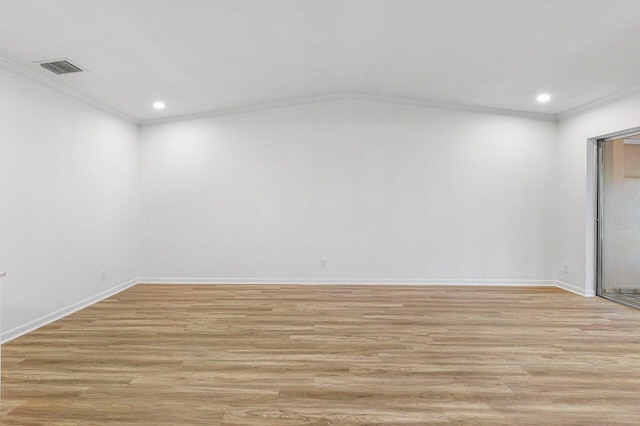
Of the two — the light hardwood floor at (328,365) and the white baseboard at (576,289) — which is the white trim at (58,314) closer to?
the light hardwood floor at (328,365)

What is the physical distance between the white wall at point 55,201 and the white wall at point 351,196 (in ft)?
2.81

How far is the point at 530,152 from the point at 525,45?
103 inches

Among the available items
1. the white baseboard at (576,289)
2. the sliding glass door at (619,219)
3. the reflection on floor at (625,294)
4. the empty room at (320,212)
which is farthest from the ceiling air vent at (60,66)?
the reflection on floor at (625,294)

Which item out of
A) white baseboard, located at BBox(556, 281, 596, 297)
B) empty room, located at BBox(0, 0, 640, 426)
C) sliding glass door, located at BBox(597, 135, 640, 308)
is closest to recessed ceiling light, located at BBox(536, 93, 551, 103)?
empty room, located at BBox(0, 0, 640, 426)

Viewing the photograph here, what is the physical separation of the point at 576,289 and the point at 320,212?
12.1 ft

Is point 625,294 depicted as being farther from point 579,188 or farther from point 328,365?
point 328,365

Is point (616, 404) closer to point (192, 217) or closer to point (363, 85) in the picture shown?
point (363, 85)

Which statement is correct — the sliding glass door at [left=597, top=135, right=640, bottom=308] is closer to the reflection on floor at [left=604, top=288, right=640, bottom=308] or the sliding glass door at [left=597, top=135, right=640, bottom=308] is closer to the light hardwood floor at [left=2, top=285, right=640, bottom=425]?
the reflection on floor at [left=604, top=288, right=640, bottom=308]

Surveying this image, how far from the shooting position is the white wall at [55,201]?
348 cm

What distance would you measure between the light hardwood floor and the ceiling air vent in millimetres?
2426

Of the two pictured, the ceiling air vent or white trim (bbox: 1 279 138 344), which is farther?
Result: the ceiling air vent

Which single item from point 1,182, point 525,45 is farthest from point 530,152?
point 1,182

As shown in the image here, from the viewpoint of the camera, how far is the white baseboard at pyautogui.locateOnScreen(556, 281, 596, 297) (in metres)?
5.18

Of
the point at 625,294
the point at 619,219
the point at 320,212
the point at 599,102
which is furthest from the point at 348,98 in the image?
the point at 625,294
